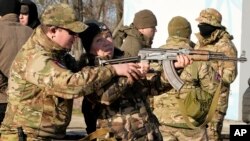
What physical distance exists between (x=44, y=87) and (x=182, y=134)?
8.37ft

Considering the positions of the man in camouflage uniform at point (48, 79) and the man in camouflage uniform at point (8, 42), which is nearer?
the man in camouflage uniform at point (48, 79)

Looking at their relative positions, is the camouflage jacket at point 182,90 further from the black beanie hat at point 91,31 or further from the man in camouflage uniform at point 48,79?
the man in camouflage uniform at point 48,79

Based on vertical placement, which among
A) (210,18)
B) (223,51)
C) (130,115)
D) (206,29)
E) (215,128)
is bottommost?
(215,128)

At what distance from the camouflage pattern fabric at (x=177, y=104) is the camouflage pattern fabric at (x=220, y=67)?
82cm

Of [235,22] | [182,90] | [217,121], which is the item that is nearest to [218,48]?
[217,121]

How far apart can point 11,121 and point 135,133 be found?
896 millimetres

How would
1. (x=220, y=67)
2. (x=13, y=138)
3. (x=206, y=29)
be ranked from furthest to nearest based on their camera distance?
(x=206, y=29), (x=220, y=67), (x=13, y=138)

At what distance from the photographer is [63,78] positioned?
4234mm

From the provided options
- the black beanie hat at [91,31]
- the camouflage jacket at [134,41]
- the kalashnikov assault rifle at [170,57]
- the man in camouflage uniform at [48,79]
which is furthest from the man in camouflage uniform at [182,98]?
the man in camouflage uniform at [48,79]

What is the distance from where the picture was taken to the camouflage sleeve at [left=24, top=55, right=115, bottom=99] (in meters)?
4.24

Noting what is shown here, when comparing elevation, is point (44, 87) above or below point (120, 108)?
above

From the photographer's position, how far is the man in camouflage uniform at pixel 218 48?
7480 millimetres

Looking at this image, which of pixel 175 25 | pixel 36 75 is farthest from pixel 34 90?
pixel 175 25

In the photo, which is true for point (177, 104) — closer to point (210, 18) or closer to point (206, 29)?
point (206, 29)
